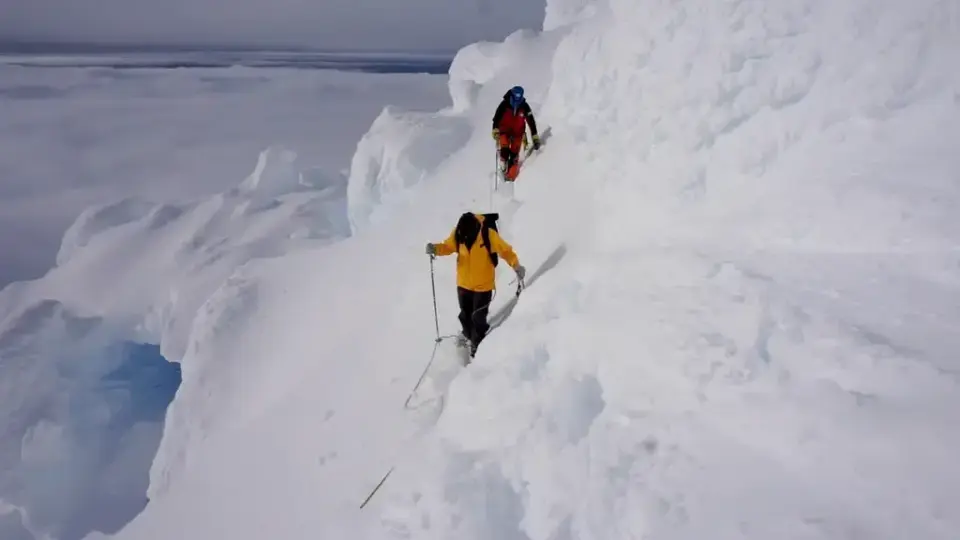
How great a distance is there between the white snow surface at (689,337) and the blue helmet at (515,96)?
2.44 ft

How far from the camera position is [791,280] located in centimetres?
376

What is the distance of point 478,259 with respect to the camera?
21.0 feet

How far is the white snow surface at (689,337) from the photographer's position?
2.90 m

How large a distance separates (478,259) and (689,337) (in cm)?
294

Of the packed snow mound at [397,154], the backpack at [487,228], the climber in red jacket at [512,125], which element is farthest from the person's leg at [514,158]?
the packed snow mound at [397,154]

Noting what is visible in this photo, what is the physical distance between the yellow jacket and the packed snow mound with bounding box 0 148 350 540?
8218mm

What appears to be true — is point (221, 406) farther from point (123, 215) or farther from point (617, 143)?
point (123, 215)

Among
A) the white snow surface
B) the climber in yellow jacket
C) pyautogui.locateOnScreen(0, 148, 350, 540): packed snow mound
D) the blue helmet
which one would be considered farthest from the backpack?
pyautogui.locateOnScreen(0, 148, 350, 540): packed snow mound

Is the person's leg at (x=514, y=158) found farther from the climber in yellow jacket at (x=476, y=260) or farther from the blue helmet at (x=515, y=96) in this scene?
the climber in yellow jacket at (x=476, y=260)

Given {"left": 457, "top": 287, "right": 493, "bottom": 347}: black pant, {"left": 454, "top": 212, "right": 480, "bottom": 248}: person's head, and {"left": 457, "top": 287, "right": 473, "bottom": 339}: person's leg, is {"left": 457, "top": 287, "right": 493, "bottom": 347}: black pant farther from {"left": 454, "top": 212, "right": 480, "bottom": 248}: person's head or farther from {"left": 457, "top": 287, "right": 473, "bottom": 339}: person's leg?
{"left": 454, "top": 212, "right": 480, "bottom": 248}: person's head

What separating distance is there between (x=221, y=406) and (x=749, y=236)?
30.6 feet

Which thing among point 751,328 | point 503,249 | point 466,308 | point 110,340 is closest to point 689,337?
point 751,328

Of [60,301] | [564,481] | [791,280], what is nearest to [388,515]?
[564,481]

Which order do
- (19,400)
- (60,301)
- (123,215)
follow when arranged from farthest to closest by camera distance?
(123,215), (60,301), (19,400)
